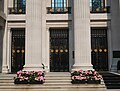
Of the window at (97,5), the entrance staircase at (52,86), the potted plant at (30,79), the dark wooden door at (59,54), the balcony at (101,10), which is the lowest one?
the entrance staircase at (52,86)

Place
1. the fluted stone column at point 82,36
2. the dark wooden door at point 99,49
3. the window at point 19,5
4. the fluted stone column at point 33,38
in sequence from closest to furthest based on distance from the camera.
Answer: the fluted stone column at point 82,36
the fluted stone column at point 33,38
the dark wooden door at point 99,49
the window at point 19,5

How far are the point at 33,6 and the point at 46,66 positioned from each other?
642 centimetres

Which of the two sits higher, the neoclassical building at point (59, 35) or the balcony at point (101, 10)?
the balcony at point (101, 10)

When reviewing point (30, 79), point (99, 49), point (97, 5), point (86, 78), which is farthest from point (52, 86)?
point (97, 5)

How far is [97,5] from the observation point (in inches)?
920

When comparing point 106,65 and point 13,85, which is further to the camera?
point 106,65

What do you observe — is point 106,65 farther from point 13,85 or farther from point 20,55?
point 13,85

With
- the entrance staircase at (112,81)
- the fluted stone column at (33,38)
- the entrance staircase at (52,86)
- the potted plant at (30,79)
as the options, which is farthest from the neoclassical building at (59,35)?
the entrance staircase at (52,86)

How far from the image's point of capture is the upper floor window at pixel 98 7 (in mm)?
22984

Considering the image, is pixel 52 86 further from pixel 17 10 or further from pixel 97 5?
pixel 97 5

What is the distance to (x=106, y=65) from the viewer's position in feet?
74.7

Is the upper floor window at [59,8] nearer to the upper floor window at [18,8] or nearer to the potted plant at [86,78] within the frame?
the upper floor window at [18,8]

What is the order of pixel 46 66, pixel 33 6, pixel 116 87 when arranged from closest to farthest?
1. pixel 116 87
2. pixel 33 6
3. pixel 46 66

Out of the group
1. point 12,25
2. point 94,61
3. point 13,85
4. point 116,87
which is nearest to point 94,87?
point 116,87
